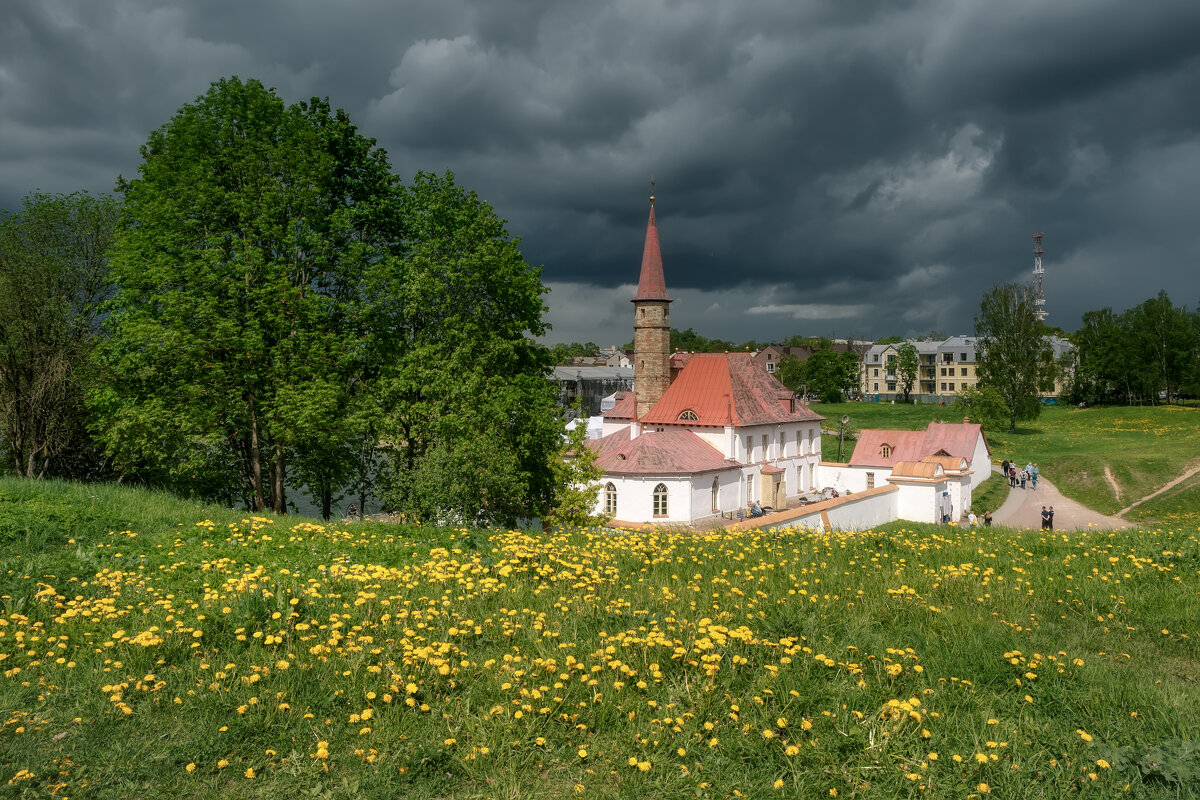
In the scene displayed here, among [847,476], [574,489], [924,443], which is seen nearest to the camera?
[574,489]

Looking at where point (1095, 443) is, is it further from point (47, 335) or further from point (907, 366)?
point (47, 335)

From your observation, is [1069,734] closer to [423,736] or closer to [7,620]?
[423,736]

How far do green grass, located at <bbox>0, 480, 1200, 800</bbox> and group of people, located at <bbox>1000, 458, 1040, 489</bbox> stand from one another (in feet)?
155

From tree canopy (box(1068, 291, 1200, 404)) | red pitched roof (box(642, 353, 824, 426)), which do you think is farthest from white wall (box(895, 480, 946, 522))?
tree canopy (box(1068, 291, 1200, 404))

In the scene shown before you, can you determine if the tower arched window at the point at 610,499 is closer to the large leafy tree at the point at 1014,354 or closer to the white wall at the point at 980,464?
the white wall at the point at 980,464

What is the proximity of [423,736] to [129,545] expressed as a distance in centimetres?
851

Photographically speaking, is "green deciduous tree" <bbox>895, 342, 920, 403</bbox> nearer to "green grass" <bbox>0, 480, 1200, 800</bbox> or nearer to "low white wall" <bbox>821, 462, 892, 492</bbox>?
"low white wall" <bbox>821, 462, 892, 492</bbox>

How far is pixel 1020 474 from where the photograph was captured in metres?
54.3

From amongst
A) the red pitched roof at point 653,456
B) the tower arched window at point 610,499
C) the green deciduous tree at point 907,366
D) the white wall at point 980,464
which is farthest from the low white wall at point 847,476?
the green deciduous tree at point 907,366

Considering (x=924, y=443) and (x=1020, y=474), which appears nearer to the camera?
(x=924, y=443)

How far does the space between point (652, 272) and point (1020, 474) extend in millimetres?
31555

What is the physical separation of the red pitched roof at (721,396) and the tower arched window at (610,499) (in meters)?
11.2

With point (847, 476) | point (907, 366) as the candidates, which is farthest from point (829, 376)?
point (847, 476)

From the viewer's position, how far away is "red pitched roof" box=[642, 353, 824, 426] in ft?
166
